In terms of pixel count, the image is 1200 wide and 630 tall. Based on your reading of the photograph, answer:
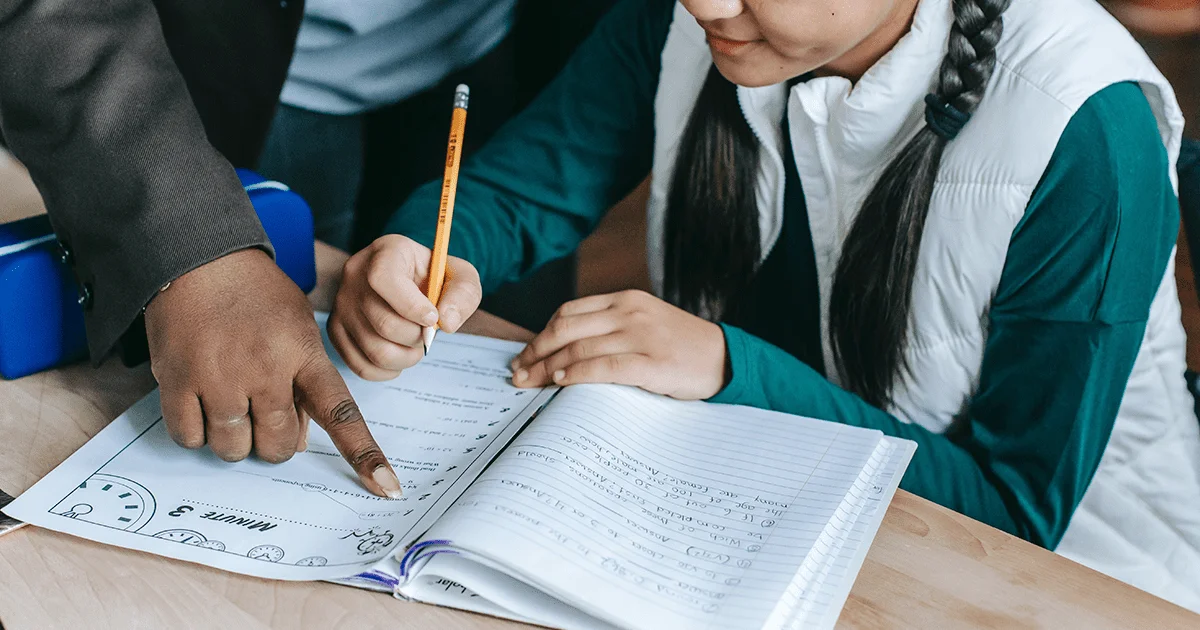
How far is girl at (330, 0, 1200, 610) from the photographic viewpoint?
29.4 inches

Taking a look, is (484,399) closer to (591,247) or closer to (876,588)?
A: (876,588)

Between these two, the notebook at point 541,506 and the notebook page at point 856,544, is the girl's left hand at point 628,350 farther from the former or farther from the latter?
the notebook page at point 856,544

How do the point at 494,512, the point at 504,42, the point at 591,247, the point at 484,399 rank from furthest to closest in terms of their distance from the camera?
the point at 591,247, the point at 504,42, the point at 484,399, the point at 494,512

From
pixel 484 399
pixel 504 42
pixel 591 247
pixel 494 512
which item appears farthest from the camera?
pixel 591 247

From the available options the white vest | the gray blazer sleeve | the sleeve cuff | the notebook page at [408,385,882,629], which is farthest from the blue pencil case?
the white vest

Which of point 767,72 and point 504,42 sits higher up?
point 767,72

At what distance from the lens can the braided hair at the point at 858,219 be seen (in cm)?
79

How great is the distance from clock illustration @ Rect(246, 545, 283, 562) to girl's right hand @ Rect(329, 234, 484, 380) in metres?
0.19

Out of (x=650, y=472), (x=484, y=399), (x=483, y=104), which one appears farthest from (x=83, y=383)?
(x=483, y=104)

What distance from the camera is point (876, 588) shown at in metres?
0.57

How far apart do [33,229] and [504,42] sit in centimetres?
78

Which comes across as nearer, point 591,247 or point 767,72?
point 767,72

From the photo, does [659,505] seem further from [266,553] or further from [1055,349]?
[1055,349]

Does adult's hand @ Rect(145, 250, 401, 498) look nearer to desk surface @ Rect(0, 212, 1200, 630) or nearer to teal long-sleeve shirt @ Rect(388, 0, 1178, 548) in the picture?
desk surface @ Rect(0, 212, 1200, 630)
